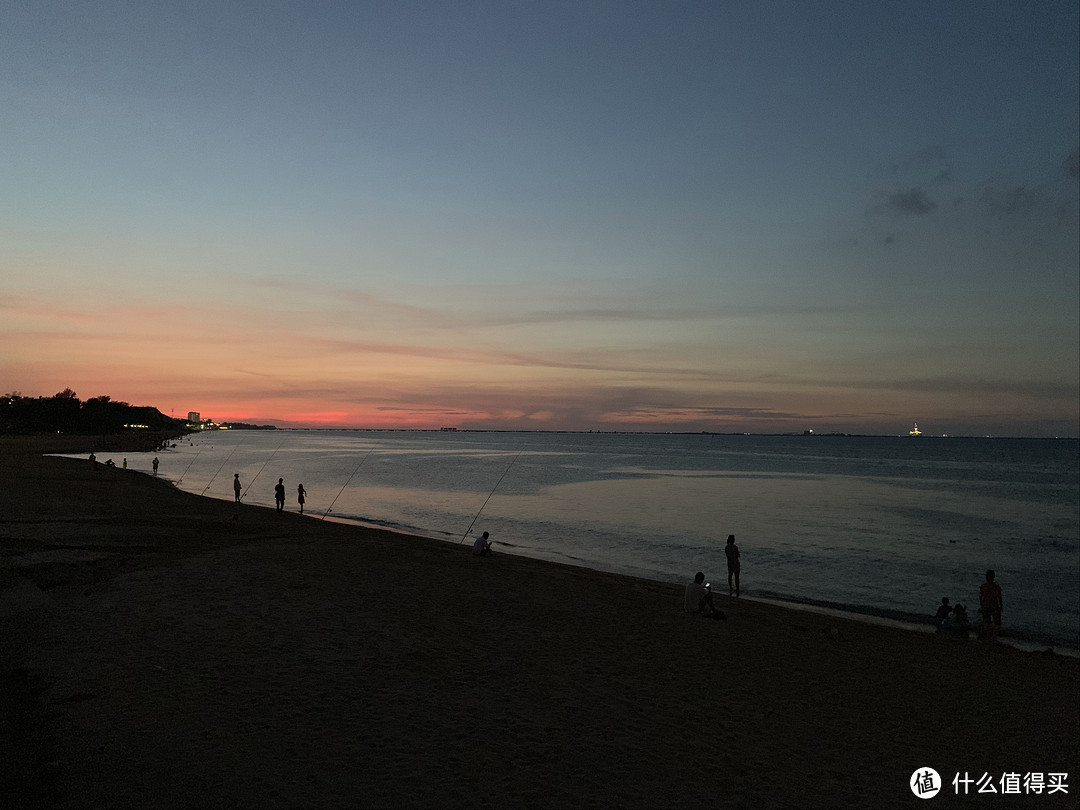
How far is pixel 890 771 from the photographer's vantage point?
24.2 feet

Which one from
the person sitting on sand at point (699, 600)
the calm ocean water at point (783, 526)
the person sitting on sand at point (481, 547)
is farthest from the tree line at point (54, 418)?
the person sitting on sand at point (699, 600)

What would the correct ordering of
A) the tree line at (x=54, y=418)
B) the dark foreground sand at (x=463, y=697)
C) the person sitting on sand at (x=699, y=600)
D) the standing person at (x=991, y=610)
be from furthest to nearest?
1. the tree line at (x=54, y=418)
2. the person sitting on sand at (x=699, y=600)
3. the standing person at (x=991, y=610)
4. the dark foreground sand at (x=463, y=697)

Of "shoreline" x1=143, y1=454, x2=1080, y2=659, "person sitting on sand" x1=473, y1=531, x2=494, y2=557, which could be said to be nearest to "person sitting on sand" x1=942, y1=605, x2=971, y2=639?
"shoreline" x1=143, y1=454, x2=1080, y2=659

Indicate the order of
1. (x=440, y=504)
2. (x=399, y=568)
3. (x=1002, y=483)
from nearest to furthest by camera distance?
(x=399, y=568), (x=440, y=504), (x=1002, y=483)

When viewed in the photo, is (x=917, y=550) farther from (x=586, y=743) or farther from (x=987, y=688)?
(x=586, y=743)

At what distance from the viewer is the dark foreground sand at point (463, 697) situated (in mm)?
6219

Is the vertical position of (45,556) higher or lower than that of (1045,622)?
higher

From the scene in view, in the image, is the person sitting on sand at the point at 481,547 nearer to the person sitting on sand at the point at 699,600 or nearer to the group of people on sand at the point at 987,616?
the person sitting on sand at the point at 699,600

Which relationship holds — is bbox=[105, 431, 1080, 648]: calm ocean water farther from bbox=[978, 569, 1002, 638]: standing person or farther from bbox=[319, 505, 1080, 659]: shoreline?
bbox=[978, 569, 1002, 638]: standing person

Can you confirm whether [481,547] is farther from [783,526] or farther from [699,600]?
[783,526]

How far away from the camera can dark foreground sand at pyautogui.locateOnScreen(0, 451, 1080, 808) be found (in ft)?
20.4

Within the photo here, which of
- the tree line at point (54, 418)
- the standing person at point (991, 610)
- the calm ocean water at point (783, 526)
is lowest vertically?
the calm ocean water at point (783, 526)

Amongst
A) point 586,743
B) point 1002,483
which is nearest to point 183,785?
point 586,743

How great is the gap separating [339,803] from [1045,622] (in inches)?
752
